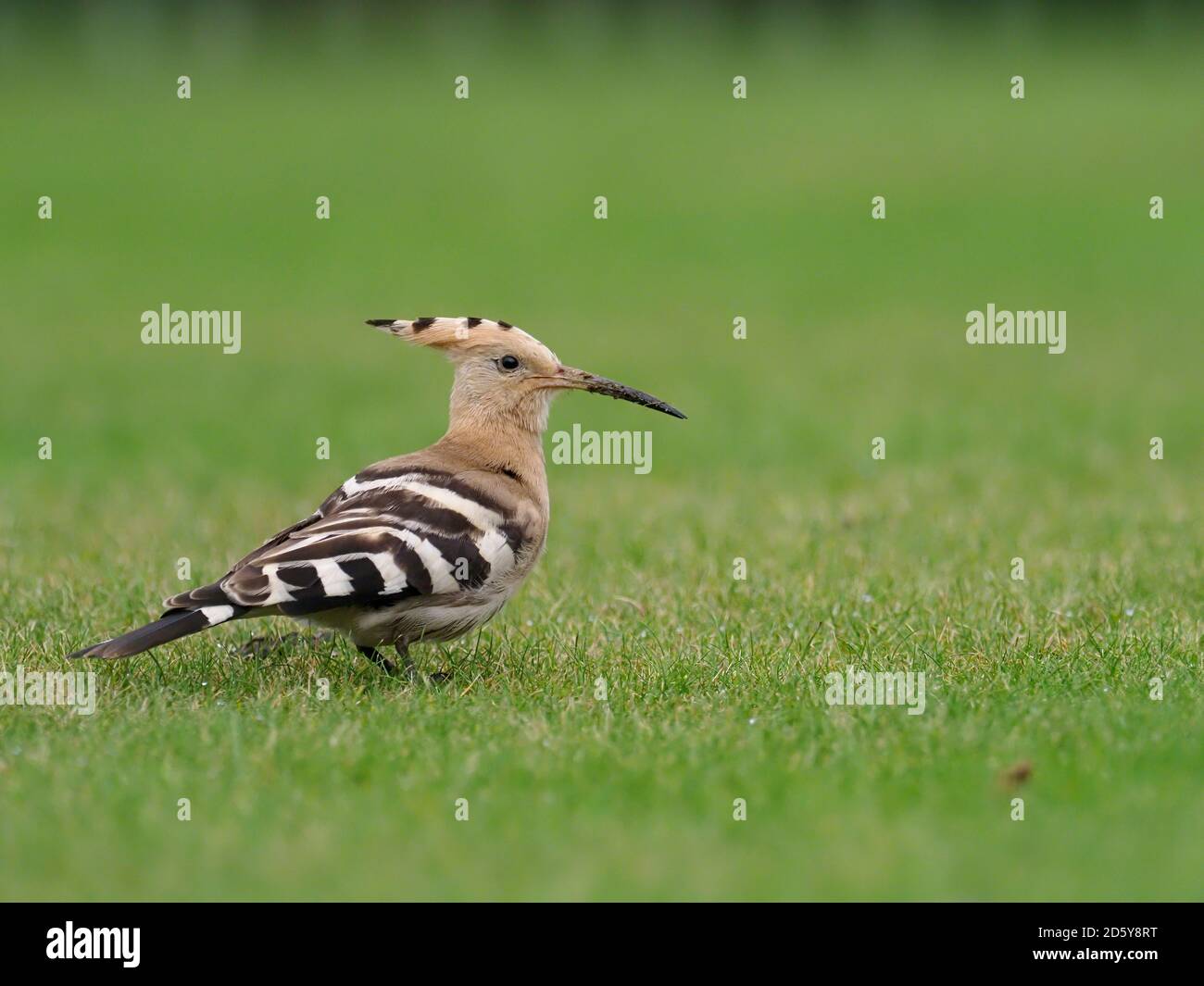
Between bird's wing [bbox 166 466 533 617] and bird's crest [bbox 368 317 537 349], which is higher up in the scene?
bird's crest [bbox 368 317 537 349]

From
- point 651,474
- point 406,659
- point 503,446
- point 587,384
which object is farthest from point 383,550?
point 651,474

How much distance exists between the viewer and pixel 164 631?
6027 mm

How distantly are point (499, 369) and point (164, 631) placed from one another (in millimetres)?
1947

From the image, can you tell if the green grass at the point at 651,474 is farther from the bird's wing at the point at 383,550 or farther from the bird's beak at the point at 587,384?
the bird's beak at the point at 587,384

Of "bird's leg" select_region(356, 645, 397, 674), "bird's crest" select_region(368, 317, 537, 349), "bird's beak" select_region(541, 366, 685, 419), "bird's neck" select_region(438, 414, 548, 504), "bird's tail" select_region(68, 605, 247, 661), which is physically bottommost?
"bird's leg" select_region(356, 645, 397, 674)

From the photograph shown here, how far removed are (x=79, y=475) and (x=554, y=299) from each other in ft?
28.6

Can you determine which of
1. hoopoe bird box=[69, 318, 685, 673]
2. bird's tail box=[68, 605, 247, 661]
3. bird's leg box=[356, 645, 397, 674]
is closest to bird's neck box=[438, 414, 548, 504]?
hoopoe bird box=[69, 318, 685, 673]

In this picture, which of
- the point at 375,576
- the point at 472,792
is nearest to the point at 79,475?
the point at 375,576

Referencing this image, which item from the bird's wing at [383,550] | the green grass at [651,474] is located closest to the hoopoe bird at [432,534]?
the bird's wing at [383,550]

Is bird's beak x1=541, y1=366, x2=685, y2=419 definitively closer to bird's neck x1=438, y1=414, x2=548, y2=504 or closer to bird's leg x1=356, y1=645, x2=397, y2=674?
bird's neck x1=438, y1=414, x2=548, y2=504

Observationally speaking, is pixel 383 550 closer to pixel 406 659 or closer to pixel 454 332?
pixel 406 659

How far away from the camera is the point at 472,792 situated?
5371 mm

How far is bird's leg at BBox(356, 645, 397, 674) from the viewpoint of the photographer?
270 inches

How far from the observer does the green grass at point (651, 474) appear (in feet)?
16.8
